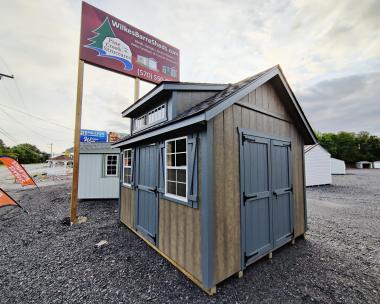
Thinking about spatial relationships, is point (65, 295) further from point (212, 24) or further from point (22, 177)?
point (22, 177)

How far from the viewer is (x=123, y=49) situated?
666 centimetres

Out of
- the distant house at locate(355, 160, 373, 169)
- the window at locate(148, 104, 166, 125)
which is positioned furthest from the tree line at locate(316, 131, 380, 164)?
the window at locate(148, 104, 166, 125)

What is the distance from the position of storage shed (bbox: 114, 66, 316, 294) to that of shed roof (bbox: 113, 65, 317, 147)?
18mm

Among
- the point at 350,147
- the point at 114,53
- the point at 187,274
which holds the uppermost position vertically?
the point at 114,53

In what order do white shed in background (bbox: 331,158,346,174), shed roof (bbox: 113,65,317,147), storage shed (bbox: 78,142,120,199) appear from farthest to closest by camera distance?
white shed in background (bbox: 331,158,346,174) < storage shed (bbox: 78,142,120,199) < shed roof (bbox: 113,65,317,147)

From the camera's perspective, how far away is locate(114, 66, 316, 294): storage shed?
271 centimetres

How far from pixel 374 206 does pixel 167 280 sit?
11054mm

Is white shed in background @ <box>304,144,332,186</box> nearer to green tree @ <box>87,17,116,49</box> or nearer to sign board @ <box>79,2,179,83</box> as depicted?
sign board @ <box>79,2,179,83</box>

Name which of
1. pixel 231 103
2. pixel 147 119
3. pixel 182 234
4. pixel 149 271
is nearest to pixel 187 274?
pixel 182 234

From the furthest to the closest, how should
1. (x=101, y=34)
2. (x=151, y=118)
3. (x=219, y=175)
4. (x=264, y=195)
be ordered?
(x=101, y=34), (x=151, y=118), (x=264, y=195), (x=219, y=175)

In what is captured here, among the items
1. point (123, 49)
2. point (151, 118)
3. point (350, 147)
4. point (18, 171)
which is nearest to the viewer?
point (151, 118)

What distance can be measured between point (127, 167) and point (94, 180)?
5.29 metres

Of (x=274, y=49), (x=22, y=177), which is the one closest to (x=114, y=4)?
(x=274, y=49)

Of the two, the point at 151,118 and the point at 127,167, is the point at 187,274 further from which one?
the point at 151,118
